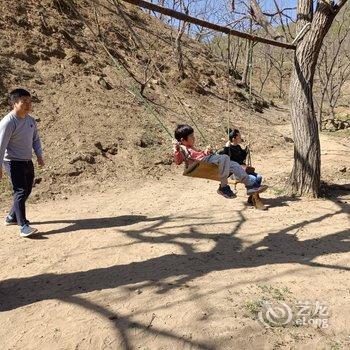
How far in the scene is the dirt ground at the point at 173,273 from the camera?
279 centimetres

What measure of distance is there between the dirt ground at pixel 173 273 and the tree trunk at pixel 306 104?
1.01 ft

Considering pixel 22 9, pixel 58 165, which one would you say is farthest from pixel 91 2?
pixel 58 165

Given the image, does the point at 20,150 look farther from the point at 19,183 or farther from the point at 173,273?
the point at 173,273

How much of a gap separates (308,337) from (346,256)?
1.49 meters

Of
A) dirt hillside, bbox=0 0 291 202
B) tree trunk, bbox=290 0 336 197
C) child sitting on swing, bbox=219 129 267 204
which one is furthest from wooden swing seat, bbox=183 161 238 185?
tree trunk, bbox=290 0 336 197

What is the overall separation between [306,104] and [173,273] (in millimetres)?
3320

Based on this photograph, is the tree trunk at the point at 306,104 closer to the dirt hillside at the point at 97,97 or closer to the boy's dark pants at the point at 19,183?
the dirt hillside at the point at 97,97

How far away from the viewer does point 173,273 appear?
3.63 m

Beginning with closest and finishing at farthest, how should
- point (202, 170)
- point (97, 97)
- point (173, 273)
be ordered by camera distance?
point (173, 273) < point (202, 170) < point (97, 97)

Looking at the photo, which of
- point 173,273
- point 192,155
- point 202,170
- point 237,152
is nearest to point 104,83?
point 237,152

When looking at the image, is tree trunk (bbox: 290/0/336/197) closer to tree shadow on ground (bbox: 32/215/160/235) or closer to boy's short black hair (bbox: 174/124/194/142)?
boy's short black hair (bbox: 174/124/194/142)

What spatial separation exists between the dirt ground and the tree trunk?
31 cm

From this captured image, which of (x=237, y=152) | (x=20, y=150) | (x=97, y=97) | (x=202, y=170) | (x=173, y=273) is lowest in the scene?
(x=173, y=273)

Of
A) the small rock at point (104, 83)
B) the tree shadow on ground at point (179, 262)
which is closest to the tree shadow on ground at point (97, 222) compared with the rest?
the tree shadow on ground at point (179, 262)
